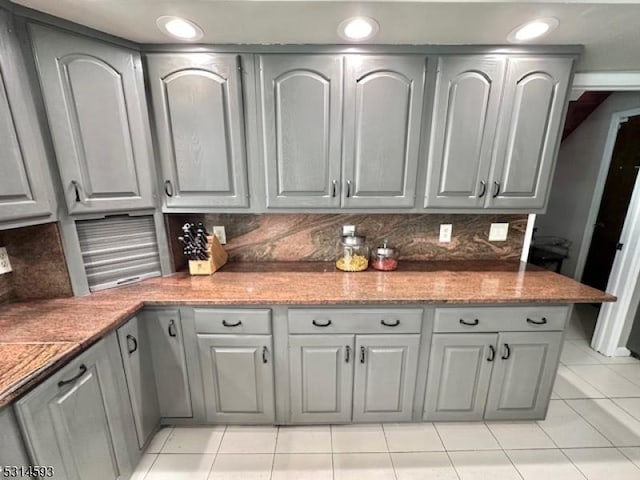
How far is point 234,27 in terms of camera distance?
1331mm

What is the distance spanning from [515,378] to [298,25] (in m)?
2.23

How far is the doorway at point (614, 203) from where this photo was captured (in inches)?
112

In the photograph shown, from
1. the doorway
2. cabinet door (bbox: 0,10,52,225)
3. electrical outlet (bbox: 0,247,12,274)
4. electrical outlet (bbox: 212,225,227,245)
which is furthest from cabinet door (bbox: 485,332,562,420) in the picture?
electrical outlet (bbox: 0,247,12,274)

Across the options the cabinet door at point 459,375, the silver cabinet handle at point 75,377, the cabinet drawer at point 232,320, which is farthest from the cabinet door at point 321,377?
the silver cabinet handle at point 75,377

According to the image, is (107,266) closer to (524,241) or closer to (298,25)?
(298,25)

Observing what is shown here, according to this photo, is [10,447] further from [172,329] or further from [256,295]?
[256,295]

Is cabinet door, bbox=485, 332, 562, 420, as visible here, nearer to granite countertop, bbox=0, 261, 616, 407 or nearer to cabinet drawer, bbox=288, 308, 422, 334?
granite countertop, bbox=0, 261, 616, 407

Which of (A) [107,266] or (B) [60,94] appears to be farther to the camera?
(A) [107,266]

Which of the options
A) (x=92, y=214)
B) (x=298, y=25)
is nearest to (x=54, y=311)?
(x=92, y=214)

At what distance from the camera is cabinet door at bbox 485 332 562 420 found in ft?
5.18

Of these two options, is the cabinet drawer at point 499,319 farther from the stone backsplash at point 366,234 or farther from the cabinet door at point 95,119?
the cabinet door at point 95,119

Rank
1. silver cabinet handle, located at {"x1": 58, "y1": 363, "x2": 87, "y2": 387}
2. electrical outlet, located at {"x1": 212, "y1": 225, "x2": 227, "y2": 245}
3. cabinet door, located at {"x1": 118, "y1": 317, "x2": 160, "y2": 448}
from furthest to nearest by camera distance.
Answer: electrical outlet, located at {"x1": 212, "y1": 225, "x2": 227, "y2": 245}, cabinet door, located at {"x1": 118, "y1": 317, "x2": 160, "y2": 448}, silver cabinet handle, located at {"x1": 58, "y1": 363, "x2": 87, "y2": 387}

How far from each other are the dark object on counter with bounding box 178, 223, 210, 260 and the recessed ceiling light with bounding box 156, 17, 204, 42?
1.00m

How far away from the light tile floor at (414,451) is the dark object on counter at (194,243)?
1070mm
